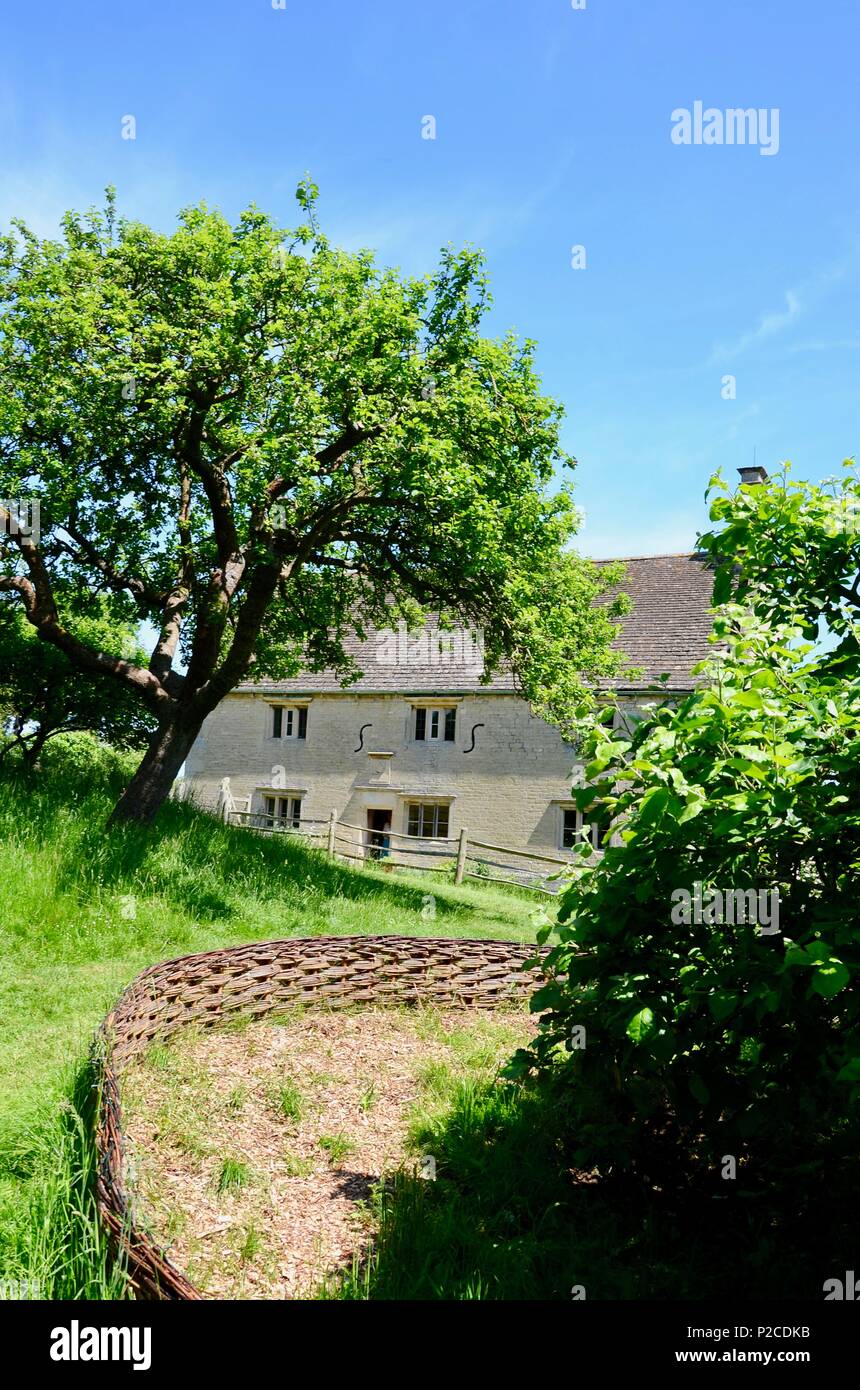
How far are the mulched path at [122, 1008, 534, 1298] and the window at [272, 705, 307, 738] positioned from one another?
23968 mm

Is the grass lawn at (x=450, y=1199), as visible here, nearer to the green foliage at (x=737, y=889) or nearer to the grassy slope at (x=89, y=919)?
the grassy slope at (x=89, y=919)

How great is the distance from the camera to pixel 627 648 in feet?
96.0

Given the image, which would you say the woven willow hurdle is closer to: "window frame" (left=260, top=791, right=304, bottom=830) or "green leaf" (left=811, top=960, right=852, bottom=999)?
"green leaf" (left=811, top=960, right=852, bottom=999)

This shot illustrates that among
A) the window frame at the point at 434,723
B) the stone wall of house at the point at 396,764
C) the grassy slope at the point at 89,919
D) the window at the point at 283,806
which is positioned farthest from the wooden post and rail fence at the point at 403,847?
the grassy slope at the point at 89,919

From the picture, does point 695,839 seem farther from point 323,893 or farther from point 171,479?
point 171,479

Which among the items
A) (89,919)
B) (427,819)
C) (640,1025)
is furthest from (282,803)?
(640,1025)

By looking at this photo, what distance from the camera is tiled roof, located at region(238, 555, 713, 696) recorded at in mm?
28531

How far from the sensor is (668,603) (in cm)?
3033

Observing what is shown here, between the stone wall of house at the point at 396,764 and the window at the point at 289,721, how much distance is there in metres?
0.24

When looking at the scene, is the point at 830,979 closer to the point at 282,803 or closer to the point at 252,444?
the point at 252,444

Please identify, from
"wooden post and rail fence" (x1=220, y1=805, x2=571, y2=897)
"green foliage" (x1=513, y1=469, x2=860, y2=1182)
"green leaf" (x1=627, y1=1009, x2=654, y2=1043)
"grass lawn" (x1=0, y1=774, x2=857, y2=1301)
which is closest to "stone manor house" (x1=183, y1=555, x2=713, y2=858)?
"wooden post and rail fence" (x1=220, y1=805, x2=571, y2=897)

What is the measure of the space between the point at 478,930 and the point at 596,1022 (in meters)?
10.7

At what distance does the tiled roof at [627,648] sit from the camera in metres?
28.5
